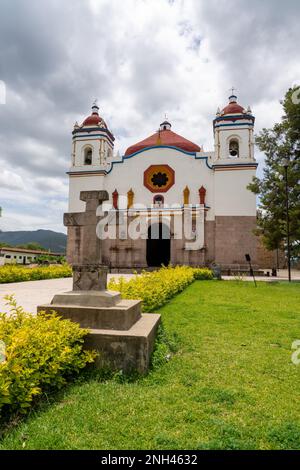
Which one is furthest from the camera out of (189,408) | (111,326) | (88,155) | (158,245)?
(88,155)

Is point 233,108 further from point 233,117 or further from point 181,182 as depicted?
point 181,182

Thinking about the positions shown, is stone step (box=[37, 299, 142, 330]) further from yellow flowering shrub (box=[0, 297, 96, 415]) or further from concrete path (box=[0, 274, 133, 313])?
concrete path (box=[0, 274, 133, 313])

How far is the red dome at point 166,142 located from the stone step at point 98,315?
2536 centimetres

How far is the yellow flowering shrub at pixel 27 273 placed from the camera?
48.0 ft

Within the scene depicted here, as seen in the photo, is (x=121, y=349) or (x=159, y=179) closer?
(x=121, y=349)

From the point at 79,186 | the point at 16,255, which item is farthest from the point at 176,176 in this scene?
the point at 16,255

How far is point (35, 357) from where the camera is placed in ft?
9.09

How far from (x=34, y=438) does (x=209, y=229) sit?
22.7m

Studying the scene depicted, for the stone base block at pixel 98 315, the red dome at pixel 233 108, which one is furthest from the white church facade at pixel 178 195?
the stone base block at pixel 98 315

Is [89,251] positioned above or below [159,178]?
below

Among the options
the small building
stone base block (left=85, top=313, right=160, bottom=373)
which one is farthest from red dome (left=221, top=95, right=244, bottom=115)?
the small building

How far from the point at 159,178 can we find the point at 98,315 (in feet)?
76.1

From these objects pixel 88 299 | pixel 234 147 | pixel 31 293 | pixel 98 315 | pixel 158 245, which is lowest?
pixel 31 293
